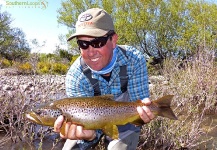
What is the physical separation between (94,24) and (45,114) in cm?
101

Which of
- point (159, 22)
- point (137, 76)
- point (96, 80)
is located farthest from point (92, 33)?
point (159, 22)

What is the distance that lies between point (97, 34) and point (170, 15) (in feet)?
80.1

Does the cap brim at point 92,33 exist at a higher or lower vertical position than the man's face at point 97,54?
higher

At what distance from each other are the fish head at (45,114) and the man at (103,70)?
34cm

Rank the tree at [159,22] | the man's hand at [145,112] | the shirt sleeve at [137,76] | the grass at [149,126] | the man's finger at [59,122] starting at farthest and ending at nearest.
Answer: the tree at [159,22] → the grass at [149,126] → the shirt sleeve at [137,76] → the man's hand at [145,112] → the man's finger at [59,122]

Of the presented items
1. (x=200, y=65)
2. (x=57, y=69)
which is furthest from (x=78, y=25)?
(x=57, y=69)

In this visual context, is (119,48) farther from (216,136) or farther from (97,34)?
(216,136)

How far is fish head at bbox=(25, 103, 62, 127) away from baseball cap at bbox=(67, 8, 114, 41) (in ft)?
2.43

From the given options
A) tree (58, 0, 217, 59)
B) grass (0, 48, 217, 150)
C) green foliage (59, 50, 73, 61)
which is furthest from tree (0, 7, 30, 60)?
grass (0, 48, 217, 150)

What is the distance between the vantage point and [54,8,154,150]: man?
9.40 feet

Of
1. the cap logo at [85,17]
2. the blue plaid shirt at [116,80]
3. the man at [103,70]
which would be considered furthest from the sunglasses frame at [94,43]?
the blue plaid shirt at [116,80]

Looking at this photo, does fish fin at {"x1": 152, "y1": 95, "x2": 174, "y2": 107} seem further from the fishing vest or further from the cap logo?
the cap logo

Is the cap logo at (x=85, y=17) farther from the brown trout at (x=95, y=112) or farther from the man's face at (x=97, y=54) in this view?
the brown trout at (x=95, y=112)

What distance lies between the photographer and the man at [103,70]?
2.87 metres
